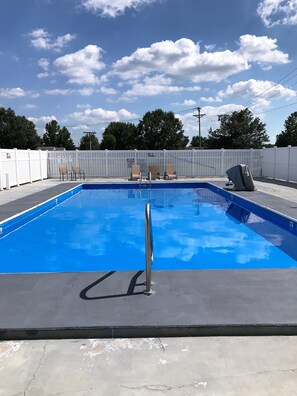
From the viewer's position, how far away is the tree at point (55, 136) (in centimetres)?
7088

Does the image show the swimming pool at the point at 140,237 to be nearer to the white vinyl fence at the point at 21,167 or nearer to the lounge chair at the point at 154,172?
the white vinyl fence at the point at 21,167

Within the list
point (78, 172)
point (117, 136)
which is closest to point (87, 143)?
point (117, 136)

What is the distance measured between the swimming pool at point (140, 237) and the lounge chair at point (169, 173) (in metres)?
5.99

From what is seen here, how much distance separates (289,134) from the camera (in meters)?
51.7

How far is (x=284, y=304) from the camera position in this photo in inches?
129

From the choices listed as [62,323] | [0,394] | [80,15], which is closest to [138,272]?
[62,323]

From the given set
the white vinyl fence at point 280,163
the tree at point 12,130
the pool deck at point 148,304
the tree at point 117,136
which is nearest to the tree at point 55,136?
the tree at point 117,136

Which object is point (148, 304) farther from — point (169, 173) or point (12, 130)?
point (12, 130)

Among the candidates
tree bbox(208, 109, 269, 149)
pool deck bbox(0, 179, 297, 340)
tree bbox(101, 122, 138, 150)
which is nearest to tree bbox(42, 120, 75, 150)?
tree bbox(101, 122, 138, 150)

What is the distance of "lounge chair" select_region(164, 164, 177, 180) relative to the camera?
18.7 meters

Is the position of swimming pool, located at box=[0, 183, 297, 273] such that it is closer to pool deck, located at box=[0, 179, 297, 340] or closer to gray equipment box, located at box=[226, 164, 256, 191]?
gray equipment box, located at box=[226, 164, 256, 191]

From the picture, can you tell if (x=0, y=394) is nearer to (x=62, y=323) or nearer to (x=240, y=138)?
(x=62, y=323)

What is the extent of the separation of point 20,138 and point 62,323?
48568mm

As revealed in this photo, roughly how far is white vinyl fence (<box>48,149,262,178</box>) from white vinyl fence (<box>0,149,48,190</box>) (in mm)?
1420
